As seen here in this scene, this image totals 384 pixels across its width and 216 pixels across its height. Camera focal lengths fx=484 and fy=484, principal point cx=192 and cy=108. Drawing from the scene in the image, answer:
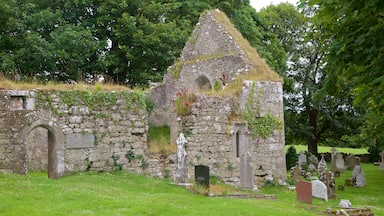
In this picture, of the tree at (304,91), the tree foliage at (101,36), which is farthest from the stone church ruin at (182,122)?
the tree at (304,91)

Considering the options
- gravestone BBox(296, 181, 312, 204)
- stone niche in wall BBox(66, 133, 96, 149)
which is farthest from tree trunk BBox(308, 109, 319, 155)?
stone niche in wall BBox(66, 133, 96, 149)

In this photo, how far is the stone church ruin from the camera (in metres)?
16.4

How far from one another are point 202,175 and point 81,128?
462cm

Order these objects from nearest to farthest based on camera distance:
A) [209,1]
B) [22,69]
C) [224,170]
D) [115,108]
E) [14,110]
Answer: [14,110], [115,108], [224,170], [22,69], [209,1]

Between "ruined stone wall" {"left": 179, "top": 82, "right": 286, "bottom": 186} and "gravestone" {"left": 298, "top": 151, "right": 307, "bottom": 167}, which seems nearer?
"ruined stone wall" {"left": 179, "top": 82, "right": 286, "bottom": 186}

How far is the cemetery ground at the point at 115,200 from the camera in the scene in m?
10.8

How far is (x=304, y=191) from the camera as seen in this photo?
52.9 ft

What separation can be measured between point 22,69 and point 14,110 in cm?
1174

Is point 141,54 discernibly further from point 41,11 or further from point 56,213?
point 56,213

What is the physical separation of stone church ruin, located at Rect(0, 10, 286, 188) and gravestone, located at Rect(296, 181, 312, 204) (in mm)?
3636

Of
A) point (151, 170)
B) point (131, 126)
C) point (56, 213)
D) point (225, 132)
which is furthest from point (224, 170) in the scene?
point (56, 213)

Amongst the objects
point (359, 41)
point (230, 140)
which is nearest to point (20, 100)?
point (230, 140)

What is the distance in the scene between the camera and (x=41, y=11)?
27469 millimetres

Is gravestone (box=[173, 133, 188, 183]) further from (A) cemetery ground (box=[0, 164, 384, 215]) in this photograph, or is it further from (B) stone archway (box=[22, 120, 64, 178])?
(B) stone archway (box=[22, 120, 64, 178])
